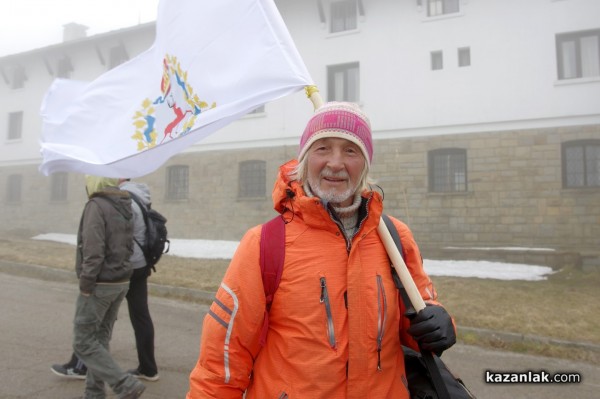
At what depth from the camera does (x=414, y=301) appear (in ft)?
6.08

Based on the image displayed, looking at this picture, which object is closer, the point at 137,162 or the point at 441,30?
the point at 137,162

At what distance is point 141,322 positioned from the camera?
173 inches

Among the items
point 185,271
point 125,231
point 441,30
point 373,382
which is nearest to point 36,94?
point 185,271

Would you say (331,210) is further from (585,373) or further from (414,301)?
(585,373)

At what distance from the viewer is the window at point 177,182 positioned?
Result: 19.5 m

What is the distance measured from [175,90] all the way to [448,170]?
1362 cm

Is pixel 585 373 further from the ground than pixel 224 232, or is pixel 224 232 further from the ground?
pixel 224 232

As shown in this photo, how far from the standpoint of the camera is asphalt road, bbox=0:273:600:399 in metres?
4.29

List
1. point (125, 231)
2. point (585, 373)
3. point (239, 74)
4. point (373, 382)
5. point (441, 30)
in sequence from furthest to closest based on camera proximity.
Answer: point (441, 30)
point (585, 373)
point (125, 231)
point (239, 74)
point (373, 382)

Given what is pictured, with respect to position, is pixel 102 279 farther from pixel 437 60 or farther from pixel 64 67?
pixel 64 67

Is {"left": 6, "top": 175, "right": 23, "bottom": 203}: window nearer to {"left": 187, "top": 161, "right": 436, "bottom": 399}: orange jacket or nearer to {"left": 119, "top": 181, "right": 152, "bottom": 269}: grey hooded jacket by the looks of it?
{"left": 119, "top": 181, "right": 152, "bottom": 269}: grey hooded jacket

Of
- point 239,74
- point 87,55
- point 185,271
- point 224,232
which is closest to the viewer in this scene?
point 239,74

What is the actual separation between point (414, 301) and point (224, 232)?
16.4 meters

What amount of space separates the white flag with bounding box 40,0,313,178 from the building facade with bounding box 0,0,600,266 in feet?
40.3
